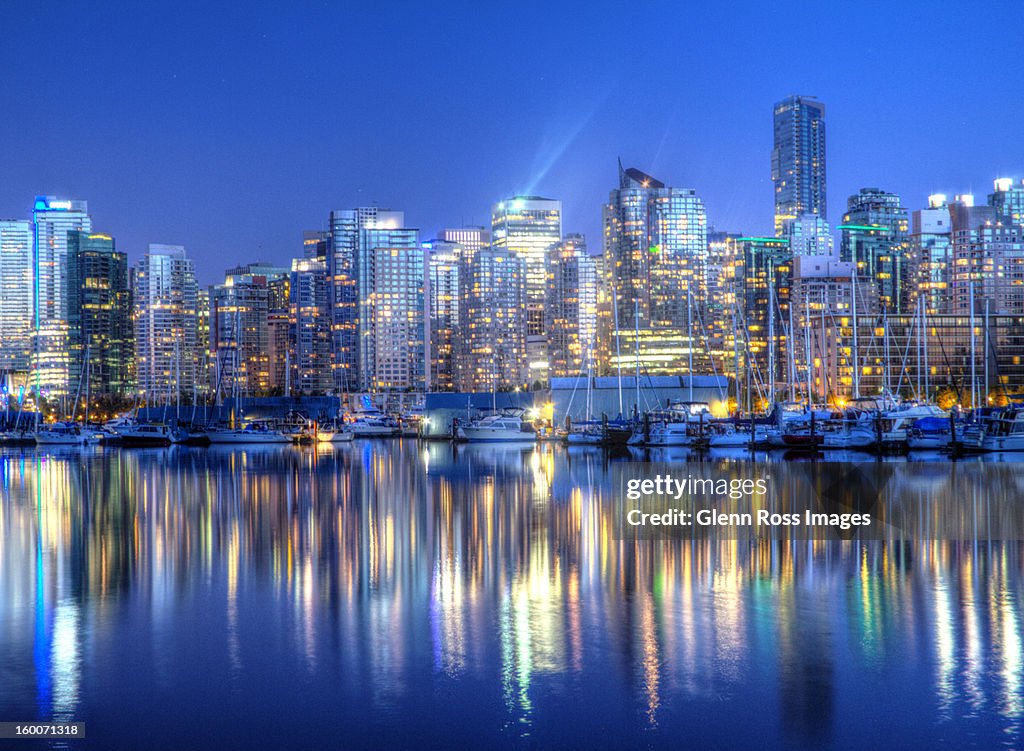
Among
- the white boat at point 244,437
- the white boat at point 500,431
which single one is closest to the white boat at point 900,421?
the white boat at point 500,431

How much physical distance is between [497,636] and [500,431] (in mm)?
74756

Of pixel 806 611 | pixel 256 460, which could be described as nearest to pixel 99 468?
pixel 256 460

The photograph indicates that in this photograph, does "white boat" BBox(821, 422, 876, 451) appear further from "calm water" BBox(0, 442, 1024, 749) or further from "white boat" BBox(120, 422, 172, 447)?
"white boat" BBox(120, 422, 172, 447)

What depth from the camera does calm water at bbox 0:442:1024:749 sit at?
41.3 ft

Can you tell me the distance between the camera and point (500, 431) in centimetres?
9106

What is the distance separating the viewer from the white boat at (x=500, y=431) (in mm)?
90438

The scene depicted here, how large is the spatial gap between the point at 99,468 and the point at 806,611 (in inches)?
1841

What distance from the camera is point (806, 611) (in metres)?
17.8

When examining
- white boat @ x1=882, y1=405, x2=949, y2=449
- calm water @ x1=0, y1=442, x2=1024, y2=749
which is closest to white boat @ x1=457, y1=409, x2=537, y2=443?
white boat @ x1=882, y1=405, x2=949, y2=449

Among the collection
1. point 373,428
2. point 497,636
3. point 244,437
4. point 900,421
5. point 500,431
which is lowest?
point 497,636

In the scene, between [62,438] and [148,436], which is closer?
[148,436]

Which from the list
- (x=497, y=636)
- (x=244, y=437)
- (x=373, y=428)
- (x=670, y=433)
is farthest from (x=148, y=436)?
(x=497, y=636)

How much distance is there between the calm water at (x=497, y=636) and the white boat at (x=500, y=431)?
59716 millimetres

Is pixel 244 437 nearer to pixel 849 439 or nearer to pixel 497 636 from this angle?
pixel 849 439
